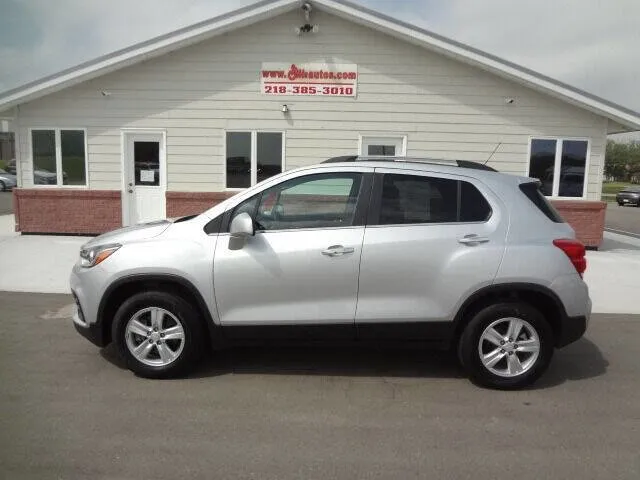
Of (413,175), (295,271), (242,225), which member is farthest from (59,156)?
(413,175)

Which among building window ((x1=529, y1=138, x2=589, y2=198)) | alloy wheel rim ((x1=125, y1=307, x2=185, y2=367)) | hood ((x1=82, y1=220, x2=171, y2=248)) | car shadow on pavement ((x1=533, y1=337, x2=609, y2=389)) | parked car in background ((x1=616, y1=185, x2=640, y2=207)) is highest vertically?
building window ((x1=529, y1=138, x2=589, y2=198))

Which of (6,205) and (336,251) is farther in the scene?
(6,205)

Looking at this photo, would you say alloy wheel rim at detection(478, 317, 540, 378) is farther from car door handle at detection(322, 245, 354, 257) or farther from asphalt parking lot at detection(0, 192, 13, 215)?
asphalt parking lot at detection(0, 192, 13, 215)

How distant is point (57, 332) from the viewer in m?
5.69

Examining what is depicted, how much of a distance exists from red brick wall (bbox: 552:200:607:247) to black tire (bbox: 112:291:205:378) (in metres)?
9.27

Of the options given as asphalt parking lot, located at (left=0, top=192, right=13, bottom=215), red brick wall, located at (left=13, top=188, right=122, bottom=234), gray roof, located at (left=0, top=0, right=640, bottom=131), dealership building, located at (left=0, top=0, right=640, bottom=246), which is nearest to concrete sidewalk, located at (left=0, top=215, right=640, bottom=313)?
red brick wall, located at (left=13, top=188, right=122, bottom=234)

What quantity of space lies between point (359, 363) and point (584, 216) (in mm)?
8522

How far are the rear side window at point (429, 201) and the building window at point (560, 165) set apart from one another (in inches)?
311

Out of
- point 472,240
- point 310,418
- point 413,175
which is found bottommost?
point 310,418

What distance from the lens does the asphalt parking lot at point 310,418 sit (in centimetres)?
322

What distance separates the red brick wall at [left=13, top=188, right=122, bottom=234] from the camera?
458 inches

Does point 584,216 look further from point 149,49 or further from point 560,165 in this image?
point 149,49

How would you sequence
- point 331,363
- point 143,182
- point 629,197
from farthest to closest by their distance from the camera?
1. point 629,197
2. point 143,182
3. point 331,363

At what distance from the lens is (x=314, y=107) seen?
11414 mm
